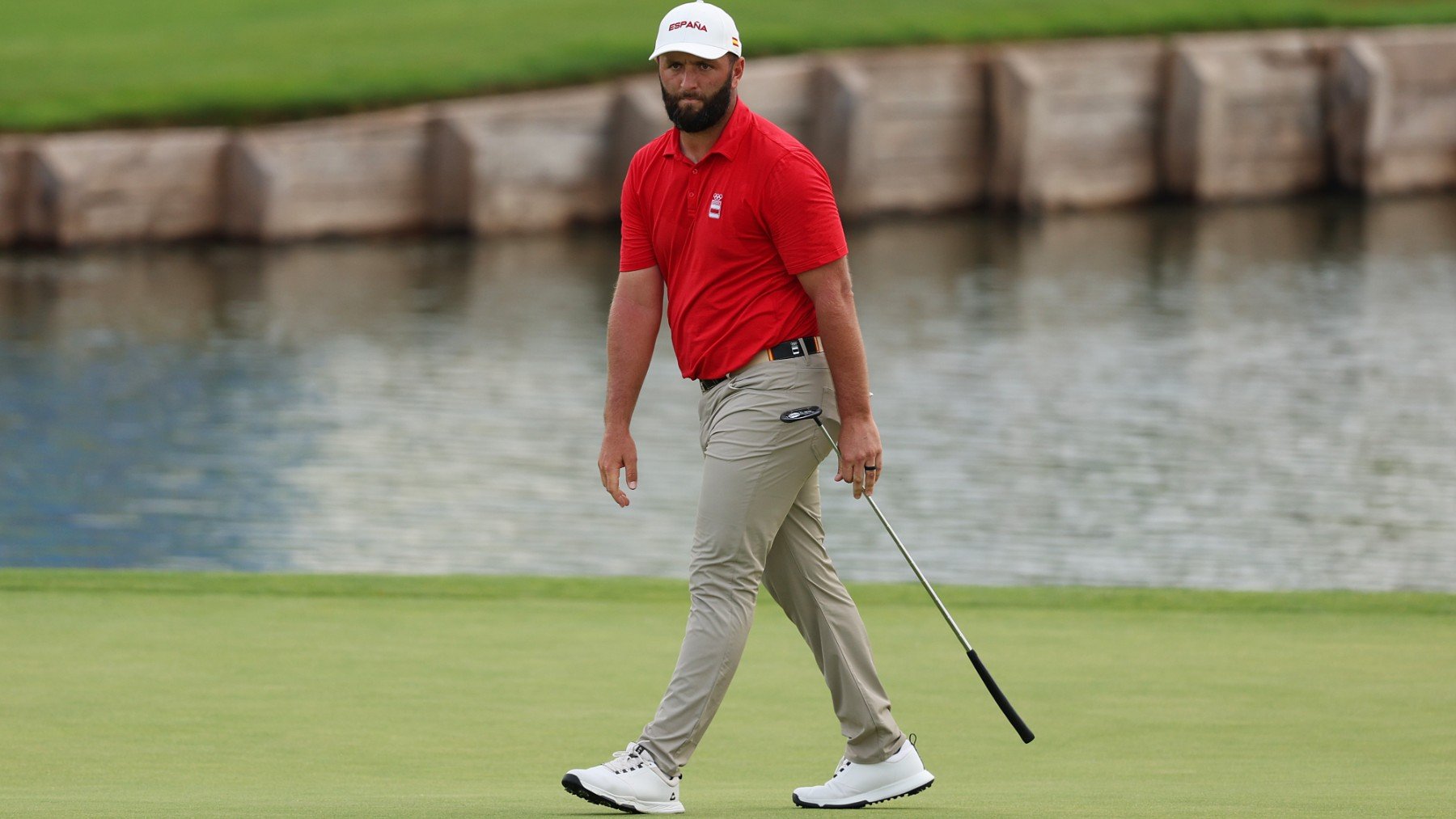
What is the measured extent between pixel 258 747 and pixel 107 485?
7.84m

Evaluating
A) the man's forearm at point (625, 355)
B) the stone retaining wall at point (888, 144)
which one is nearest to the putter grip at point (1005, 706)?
the man's forearm at point (625, 355)

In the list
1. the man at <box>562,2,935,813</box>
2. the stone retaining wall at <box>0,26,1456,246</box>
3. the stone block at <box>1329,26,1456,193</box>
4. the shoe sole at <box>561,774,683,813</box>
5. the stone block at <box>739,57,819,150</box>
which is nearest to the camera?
the shoe sole at <box>561,774,683,813</box>

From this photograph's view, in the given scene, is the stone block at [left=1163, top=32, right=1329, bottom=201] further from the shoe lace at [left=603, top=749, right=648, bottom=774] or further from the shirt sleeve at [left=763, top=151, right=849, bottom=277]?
the shoe lace at [left=603, top=749, right=648, bottom=774]

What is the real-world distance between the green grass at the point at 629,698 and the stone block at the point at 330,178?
14259mm

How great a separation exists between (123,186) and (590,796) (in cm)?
1802

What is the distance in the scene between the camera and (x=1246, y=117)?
2527cm

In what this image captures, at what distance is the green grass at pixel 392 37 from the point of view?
21969 mm

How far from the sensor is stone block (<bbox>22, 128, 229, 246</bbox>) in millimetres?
20578

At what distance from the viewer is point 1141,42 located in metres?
24.7

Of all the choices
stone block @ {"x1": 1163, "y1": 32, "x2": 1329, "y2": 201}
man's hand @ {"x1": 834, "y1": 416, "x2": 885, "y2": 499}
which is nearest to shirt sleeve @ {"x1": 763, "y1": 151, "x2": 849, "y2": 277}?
man's hand @ {"x1": 834, "y1": 416, "x2": 885, "y2": 499}

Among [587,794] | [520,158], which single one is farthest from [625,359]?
[520,158]

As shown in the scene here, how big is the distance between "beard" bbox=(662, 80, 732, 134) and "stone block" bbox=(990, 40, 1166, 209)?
19.4 meters

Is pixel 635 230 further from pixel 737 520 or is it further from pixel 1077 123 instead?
pixel 1077 123

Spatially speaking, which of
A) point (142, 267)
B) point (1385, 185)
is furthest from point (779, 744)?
point (1385, 185)
